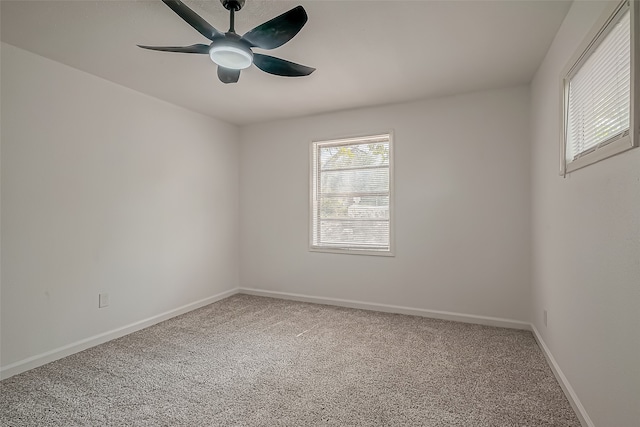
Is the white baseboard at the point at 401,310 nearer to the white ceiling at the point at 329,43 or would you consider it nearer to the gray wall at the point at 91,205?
the gray wall at the point at 91,205

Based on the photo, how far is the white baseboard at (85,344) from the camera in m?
2.46

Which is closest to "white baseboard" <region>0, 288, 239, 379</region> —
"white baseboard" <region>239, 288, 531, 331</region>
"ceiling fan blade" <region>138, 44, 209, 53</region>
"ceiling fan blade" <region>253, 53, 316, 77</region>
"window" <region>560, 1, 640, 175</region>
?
"white baseboard" <region>239, 288, 531, 331</region>

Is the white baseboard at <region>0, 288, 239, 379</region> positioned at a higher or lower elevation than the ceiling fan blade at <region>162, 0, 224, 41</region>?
lower

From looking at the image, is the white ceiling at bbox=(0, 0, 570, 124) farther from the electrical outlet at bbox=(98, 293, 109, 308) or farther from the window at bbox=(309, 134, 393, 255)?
the electrical outlet at bbox=(98, 293, 109, 308)

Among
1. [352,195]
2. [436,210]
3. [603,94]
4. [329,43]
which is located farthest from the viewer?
[352,195]

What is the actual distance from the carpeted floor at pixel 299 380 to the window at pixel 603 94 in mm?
1523

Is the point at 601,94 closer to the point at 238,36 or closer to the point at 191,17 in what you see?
the point at 238,36

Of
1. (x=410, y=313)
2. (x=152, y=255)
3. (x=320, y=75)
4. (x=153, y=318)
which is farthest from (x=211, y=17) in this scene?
(x=410, y=313)

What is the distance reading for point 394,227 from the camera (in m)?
3.89

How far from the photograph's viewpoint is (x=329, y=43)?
246cm

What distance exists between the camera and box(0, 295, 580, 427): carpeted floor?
1.93 m

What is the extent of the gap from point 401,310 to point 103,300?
3.09 metres

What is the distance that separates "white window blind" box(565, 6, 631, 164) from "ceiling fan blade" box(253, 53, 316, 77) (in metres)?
1.56

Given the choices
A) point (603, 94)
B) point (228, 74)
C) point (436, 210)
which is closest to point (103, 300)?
point (228, 74)
